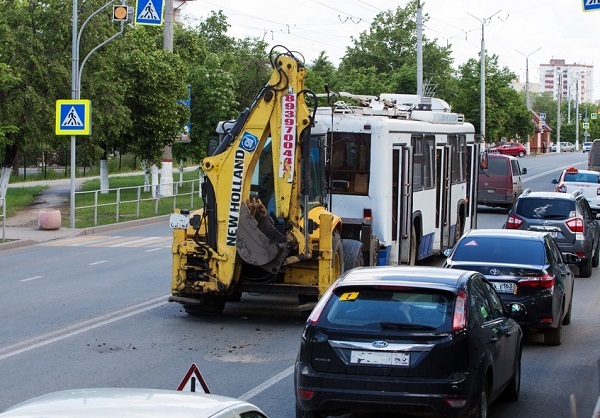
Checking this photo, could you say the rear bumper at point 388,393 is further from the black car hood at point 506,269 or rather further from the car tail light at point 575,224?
the car tail light at point 575,224

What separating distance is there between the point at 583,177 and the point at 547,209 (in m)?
17.2

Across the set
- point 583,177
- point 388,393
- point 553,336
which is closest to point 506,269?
point 553,336

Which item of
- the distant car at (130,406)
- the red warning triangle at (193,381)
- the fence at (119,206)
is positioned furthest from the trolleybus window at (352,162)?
the fence at (119,206)

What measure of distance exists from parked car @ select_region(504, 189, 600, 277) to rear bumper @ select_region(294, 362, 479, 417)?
1400 cm

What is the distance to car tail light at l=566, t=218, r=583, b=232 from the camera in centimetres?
Answer: 2198

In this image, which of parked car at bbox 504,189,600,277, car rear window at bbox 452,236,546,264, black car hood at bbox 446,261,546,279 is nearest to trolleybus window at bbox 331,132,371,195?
car rear window at bbox 452,236,546,264

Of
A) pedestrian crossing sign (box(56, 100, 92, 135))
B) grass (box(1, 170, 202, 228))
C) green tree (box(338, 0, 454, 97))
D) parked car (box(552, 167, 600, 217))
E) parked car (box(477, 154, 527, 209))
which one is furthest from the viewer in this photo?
green tree (box(338, 0, 454, 97))

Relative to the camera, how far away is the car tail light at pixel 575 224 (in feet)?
72.1

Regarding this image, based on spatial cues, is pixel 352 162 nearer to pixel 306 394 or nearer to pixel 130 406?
pixel 306 394

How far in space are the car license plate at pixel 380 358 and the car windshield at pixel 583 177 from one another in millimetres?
31362

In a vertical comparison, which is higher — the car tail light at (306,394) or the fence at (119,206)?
the fence at (119,206)

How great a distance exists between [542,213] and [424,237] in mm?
2939

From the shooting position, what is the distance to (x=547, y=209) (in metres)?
22.4

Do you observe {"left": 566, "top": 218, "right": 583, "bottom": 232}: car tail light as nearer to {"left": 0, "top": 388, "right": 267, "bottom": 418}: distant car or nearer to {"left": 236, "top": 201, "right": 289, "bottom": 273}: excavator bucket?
{"left": 236, "top": 201, "right": 289, "bottom": 273}: excavator bucket
